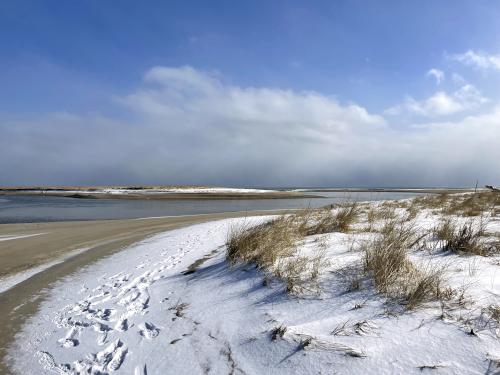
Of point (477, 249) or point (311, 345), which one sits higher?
point (477, 249)

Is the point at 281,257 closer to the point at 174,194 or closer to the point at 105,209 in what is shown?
the point at 105,209

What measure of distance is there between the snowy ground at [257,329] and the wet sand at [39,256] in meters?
0.24

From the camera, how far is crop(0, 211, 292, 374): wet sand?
4578 millimetres

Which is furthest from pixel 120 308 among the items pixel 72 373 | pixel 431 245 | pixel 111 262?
pixel 431 245

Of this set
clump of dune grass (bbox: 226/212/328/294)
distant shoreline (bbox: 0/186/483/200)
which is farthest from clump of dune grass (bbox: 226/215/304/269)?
distant shoreline (bbox: 0/186/483/200)

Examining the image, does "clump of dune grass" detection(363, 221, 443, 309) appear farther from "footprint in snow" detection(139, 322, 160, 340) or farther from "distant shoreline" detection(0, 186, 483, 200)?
"distant shoreline" detection(0, 186, 483, 200)

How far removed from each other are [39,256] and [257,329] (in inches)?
305

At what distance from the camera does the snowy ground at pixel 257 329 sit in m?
A: 2.46

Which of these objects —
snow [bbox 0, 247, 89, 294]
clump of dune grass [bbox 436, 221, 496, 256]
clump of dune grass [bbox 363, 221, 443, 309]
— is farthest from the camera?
snow [bbox 0, 247, 89, 294]

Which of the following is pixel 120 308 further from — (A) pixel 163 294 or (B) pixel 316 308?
(B) pixel 316 308

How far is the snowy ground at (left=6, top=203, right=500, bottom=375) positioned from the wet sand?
243 mm

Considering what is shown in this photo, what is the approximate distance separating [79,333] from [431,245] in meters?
5.34

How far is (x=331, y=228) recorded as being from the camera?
7.88m

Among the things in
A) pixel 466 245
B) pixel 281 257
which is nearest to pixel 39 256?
pixel 281 257
